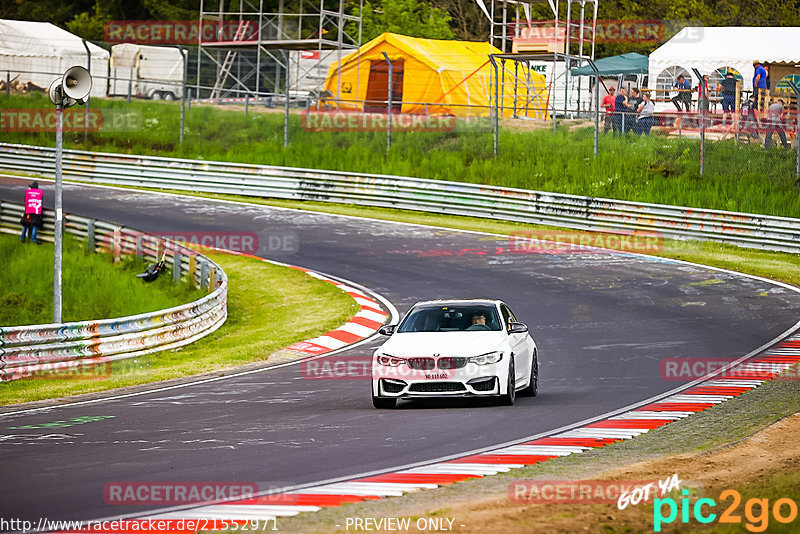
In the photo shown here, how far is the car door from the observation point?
13.6m

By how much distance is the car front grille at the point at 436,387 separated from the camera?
13156mm

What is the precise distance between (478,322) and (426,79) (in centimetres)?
3317

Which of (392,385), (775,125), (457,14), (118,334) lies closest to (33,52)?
(457,14)

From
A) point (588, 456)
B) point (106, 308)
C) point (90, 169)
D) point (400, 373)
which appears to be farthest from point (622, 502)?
point (90, 169)

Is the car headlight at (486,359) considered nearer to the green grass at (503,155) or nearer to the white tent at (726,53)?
the green grass at (503,155)

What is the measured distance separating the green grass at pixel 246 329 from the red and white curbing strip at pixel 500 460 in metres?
6.99

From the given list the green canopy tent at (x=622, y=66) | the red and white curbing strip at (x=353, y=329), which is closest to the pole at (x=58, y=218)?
the red and white curbing strip at (x=353, y=329)

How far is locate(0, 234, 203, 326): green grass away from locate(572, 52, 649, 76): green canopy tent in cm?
2360

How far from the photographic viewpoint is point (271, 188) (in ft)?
117

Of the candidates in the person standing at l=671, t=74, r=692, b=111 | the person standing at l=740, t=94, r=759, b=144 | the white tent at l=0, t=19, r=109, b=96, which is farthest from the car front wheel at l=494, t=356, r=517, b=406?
the white tent at l=0, t=19, r=109, b=96

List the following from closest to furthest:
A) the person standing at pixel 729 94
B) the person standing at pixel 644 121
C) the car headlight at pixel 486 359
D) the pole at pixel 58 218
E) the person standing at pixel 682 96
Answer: the car headlight at pixel 486 359, the pole at pixel 58 218, the person standing at pixel 644 121, the person standing at pixel 729 94, the person standing at pixel 682 96

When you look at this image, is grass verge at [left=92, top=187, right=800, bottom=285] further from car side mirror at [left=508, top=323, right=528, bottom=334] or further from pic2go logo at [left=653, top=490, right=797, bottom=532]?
pic2go logo at [left=653, top=490, right=797, bottom=532]

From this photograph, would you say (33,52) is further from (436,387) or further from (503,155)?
(436,387)

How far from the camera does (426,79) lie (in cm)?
4634
